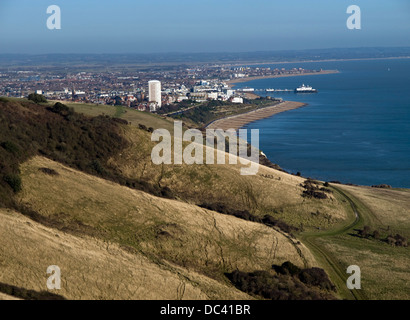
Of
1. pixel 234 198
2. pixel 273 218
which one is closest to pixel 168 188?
pixel 234 198

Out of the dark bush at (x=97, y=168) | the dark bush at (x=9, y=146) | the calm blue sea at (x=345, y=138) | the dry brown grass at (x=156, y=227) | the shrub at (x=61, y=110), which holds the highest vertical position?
the shrub at (x=61, y=110)

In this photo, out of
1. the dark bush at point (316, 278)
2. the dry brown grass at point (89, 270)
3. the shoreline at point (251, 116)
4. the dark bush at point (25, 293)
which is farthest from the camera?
the shoreline at point (251, 116)

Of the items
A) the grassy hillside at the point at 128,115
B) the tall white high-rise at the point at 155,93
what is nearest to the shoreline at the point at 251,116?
the tall white high-rise at the point at 155,93

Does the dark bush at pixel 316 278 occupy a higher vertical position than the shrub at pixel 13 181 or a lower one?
lower

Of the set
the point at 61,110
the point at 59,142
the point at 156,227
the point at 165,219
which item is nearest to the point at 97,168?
the point at 59,142

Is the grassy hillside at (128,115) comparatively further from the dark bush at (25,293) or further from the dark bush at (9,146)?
the dark bush at (25,293)

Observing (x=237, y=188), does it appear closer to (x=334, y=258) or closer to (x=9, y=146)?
(x=334, y=258)
